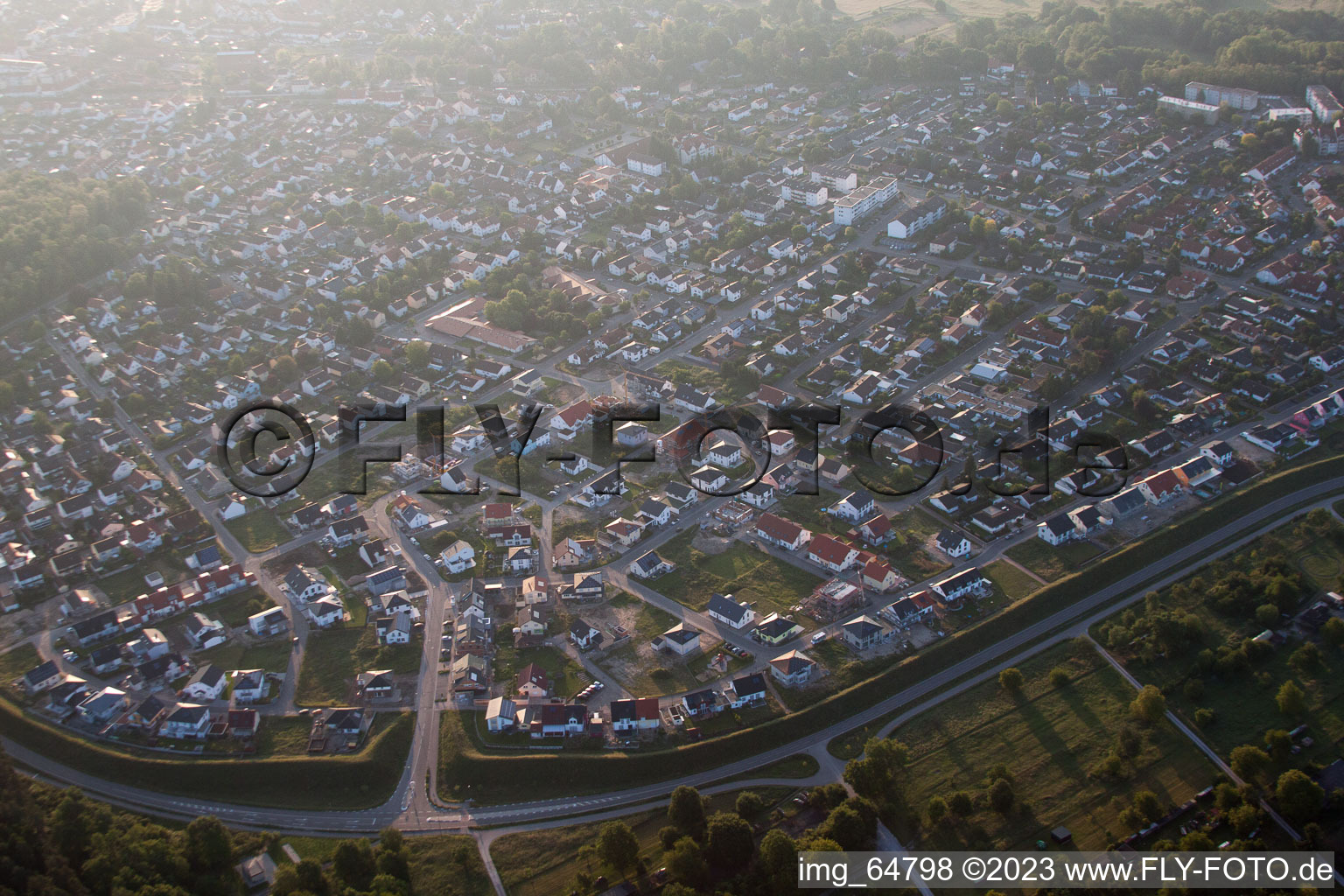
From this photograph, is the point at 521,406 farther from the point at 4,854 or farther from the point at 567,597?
the point at 4,854

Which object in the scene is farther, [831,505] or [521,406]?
[521,406]

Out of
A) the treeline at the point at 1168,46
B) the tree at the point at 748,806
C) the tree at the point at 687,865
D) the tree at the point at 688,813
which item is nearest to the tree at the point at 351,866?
the tree at the point at 687,865

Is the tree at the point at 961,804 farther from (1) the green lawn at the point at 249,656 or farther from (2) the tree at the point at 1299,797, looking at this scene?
(1) the green lawn at the point at 249,656

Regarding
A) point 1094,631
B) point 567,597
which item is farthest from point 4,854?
point 1094,631

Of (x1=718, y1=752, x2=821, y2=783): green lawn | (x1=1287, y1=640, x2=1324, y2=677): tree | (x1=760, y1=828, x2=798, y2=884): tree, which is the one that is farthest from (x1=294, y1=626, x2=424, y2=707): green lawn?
(x1=1287, y1=640, x2=1324, y2=677): tree

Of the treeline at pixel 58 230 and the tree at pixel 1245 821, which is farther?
the treeline at pixel 58 230

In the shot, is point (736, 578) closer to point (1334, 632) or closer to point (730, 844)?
point (730, 844)

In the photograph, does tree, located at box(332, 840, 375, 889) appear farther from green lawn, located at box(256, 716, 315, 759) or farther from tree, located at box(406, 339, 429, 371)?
tree, located at box(406, 339, 429, 371)
